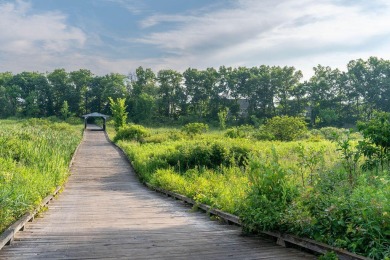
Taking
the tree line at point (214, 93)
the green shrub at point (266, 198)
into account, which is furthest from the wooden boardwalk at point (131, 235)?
the tree line at point (214, 93)

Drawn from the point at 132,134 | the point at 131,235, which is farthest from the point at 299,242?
the point at 132,134

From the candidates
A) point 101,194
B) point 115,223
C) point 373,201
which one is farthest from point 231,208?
point 101,194

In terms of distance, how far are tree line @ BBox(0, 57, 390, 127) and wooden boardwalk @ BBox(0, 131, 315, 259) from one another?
5659 centimetres

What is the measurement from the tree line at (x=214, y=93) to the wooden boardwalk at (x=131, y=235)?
5659 centimetres

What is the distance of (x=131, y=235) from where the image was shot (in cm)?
591

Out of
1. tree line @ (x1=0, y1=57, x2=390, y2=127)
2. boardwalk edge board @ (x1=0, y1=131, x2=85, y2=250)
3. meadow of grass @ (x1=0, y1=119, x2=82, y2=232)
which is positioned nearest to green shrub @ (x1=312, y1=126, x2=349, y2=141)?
boardwalk edge board @ (x1=0, y1=131, x2=85, y2=250)

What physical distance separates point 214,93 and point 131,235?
73.5 metres

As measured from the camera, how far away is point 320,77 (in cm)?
7162

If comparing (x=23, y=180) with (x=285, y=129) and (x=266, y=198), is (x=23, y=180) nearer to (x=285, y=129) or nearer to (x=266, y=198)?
(x=266, y=198)

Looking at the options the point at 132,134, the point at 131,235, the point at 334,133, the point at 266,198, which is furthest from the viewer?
the point at 132,134

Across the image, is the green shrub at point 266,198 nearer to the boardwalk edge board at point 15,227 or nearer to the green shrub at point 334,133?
the green shrub at point 334,133

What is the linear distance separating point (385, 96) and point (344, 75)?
7.92 m

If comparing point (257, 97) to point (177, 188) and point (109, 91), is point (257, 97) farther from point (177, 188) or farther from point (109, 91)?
point (177, 188)

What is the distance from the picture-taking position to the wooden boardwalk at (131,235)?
477cm
